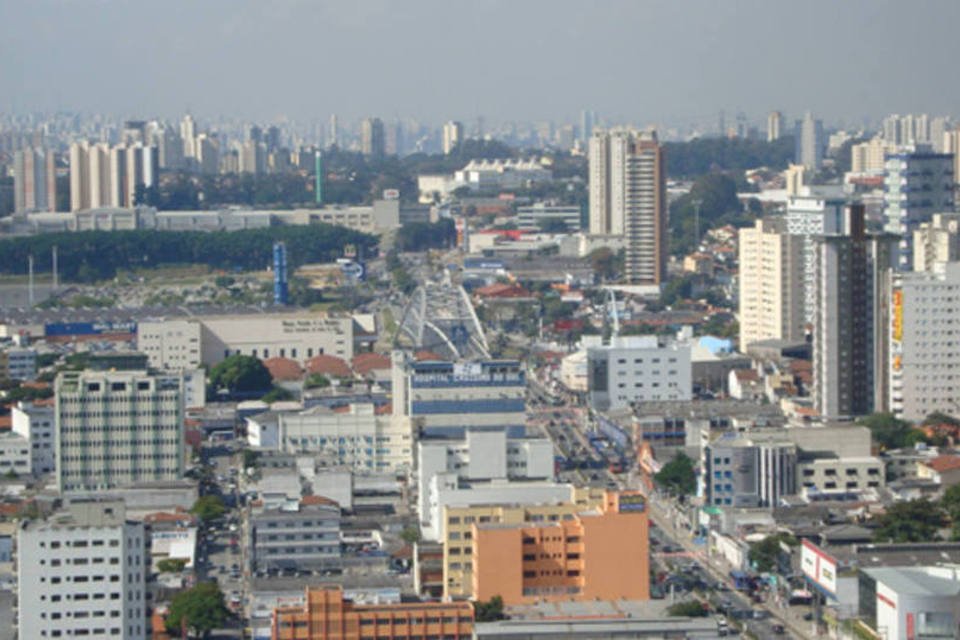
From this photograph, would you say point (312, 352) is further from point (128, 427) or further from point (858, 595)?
point (858, 595)

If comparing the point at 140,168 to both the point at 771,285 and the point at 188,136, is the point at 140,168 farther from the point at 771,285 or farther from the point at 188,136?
the point at 771,285

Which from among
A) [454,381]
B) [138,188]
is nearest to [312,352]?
[454,381]

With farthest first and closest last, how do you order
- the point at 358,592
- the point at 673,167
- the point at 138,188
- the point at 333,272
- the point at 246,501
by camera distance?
the point at 673,167, the point at 138,188, the point at 333,272, the point at 246,501, the point at 358,592

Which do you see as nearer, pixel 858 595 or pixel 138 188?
pixel 858 595

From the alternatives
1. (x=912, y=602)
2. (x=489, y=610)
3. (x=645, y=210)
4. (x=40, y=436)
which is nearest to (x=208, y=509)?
(x=40, y=436)

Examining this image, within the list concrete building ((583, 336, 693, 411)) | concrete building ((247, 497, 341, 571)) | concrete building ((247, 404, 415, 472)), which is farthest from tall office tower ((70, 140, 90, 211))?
concrete building ((247, 497, 341, 571))

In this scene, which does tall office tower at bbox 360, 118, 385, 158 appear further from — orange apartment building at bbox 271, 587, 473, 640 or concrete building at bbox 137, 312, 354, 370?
orange apartment building at bbox 271, 587, 473, 640

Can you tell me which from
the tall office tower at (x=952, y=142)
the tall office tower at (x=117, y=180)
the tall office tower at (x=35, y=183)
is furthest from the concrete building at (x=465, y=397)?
the tall office tower at (x=35, y=183)
